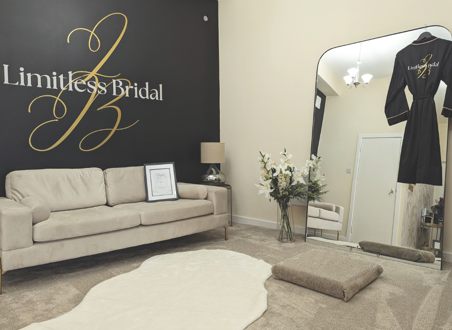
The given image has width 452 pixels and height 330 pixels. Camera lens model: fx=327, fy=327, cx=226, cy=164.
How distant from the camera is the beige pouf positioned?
90.9 inches

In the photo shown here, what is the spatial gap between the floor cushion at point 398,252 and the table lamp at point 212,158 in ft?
6.74

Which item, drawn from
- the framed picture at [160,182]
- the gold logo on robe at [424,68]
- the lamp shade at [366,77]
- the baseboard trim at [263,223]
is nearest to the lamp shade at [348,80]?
the lamp shade at [366,77]

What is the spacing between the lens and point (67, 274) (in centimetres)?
282

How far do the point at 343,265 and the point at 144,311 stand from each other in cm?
155

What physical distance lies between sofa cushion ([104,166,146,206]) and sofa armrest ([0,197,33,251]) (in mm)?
1163

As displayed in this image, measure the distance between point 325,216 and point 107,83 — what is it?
3.06 metres

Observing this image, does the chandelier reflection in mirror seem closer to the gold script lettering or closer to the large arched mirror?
the large arched mirror

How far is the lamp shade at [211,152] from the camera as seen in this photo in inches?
179

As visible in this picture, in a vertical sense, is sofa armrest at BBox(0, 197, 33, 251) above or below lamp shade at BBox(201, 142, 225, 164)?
below

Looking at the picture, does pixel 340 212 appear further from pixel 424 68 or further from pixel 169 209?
pixel 169 209

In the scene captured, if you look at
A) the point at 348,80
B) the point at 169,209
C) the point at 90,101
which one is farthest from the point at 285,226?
the point at 90,101

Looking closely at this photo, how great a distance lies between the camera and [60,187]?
3.31m

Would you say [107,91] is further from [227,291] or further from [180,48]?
[227,291]

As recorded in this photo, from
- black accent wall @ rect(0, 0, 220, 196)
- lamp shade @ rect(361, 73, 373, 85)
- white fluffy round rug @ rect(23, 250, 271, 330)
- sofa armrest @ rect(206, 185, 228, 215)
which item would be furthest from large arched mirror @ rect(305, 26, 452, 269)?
black accent wall @ rect(0, 0, 220, 196)
